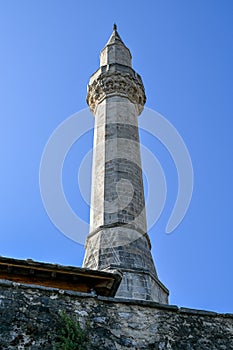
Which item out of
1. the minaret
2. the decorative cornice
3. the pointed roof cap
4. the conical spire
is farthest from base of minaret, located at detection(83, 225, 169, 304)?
the pointed roof cap

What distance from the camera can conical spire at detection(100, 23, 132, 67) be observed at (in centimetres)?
1830

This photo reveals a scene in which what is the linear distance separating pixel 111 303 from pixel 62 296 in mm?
685

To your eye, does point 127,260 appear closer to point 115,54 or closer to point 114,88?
point 114,88

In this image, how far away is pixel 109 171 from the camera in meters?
14.1

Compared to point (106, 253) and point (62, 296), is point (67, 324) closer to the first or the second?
point (62, 296)

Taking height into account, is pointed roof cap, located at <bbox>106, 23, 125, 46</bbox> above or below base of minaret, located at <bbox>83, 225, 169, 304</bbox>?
above

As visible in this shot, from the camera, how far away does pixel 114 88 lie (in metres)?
16.9

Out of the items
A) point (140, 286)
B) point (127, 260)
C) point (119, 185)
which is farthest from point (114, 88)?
point (140, 286)

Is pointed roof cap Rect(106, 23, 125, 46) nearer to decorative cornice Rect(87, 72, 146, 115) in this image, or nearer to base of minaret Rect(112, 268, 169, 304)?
decorative cornice Rect(87, 72, 146, 115)

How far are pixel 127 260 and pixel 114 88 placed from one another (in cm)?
686

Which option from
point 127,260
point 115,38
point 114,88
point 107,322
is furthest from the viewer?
Result: point 115,38

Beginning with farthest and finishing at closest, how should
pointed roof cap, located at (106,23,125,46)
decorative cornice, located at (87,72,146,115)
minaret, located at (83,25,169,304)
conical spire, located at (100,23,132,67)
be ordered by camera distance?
pointed roof cap, located at (106,23,125,46), conical spire, located at (100,23,132,67), decorative cornice, located at (87,72,146,115), minaret, located at (83,25,169,304)

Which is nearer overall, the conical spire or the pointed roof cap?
the conical spire

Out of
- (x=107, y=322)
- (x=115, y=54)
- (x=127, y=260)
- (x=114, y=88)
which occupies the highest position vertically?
(x=115, y=54)
